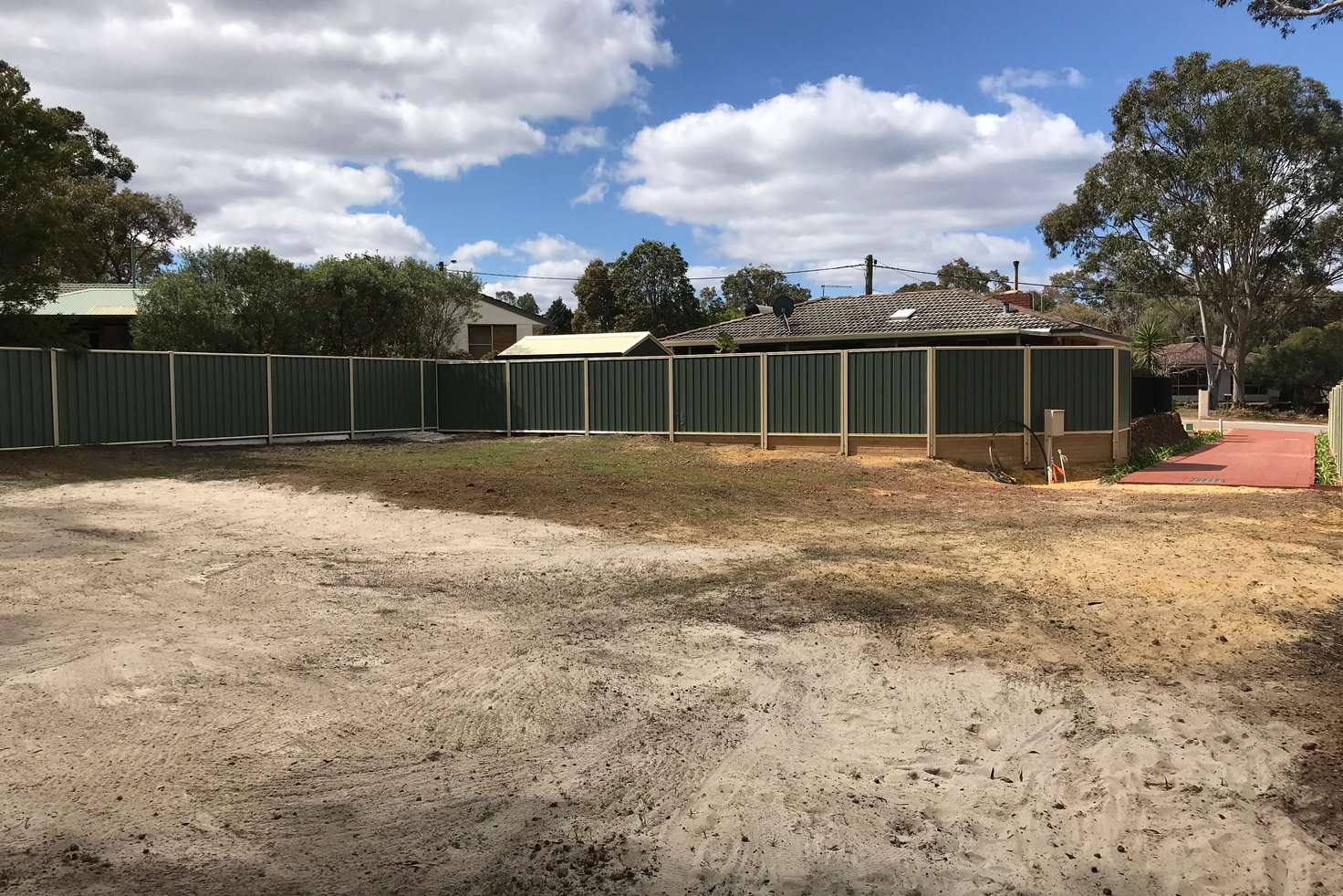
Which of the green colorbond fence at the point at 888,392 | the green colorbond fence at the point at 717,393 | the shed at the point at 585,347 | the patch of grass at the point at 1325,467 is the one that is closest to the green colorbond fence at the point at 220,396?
the green colorbond fence at the point at 717,393

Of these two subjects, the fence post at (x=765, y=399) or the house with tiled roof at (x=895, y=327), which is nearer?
the fence post at (x=765, y=399)

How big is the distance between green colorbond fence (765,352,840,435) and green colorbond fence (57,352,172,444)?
1185cm

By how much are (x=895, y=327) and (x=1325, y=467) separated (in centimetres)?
1450

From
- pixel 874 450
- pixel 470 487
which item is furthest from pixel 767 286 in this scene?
pixel 470 487

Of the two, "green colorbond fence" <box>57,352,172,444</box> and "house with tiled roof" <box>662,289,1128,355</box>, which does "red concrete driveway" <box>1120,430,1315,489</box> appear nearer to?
"house with tiled roof" <box>662,289,1128,355</box>

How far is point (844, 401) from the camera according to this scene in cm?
1733

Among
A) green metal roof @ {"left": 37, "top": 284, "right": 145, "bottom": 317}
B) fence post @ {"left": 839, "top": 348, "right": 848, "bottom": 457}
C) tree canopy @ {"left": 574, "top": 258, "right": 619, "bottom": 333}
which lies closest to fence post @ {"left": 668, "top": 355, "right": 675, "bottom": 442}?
fence post @ {"left": 839, "top": 348, "right": 848, "bottom": 457}

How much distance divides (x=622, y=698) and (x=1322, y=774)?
120 inches

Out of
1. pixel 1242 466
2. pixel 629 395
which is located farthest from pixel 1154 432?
pixel 629 395

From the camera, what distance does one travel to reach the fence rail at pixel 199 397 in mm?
16000

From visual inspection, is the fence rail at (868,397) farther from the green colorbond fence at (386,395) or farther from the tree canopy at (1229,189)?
the tree canopy at (1229,189)

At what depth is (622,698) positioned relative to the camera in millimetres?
4691

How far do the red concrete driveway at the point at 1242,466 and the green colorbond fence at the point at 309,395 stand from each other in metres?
16.4

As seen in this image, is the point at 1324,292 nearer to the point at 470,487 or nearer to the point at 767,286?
the point at 767,286
